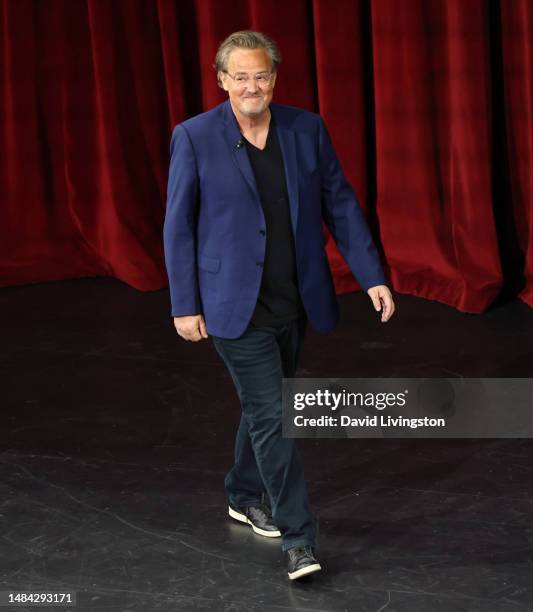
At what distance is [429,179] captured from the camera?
16.0 ft

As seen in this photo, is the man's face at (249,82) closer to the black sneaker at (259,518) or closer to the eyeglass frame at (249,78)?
the eyeglass frame at (249,78)

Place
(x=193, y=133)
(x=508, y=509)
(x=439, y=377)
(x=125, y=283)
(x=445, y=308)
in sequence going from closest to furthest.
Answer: (x=193, y=133) < (x=508, y=509) < (x=439, y=377) < (x=445, y=308) < (x=125, y=283)

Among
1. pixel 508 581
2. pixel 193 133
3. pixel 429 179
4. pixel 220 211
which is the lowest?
pixel 508 581

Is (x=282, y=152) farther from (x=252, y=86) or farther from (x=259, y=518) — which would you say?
(x=259, y=518)

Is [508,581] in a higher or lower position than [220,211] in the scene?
lower

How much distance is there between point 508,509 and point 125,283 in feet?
9.02

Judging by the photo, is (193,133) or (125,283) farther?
(125,283)

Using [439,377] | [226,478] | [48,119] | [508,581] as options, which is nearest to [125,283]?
[48,119]

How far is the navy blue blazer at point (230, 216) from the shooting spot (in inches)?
105

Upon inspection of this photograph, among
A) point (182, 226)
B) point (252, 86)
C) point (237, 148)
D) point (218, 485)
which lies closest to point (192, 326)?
point (182, 226)

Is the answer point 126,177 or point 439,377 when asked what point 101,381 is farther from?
point 126,177

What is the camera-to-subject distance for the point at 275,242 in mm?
2723

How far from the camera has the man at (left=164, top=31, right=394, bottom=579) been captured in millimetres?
2662

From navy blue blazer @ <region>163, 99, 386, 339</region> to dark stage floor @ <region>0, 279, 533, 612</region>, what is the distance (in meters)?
0.55
